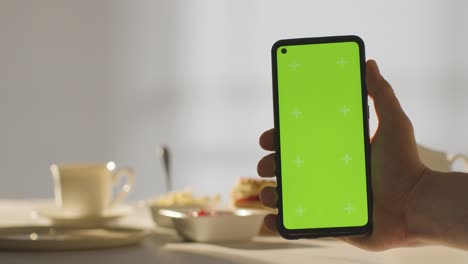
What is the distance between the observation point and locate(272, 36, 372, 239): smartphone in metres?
0.88

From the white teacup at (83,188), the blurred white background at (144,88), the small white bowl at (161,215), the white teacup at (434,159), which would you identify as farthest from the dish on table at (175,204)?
the blurred white background at (144,88)

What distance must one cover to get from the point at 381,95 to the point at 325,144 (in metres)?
0.10

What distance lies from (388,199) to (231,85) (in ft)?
13.8

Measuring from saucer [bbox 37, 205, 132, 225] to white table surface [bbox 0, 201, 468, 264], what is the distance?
0.21m

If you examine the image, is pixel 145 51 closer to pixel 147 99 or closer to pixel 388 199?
pixel 147 99

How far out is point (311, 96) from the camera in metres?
0.88

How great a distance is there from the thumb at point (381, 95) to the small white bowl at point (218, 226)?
30cm

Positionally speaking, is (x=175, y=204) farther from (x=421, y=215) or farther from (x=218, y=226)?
(x=421, y=215)

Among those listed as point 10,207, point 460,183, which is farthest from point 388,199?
point 10,207

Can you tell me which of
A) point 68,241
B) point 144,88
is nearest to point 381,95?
point 68,241

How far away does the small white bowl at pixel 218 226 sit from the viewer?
115cm

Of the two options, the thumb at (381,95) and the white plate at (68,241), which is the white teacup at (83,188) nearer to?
the white plate at (68,241)

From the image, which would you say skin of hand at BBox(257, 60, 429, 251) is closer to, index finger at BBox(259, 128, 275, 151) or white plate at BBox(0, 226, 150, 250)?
index finger at BBox(259, 128, 275, 151)

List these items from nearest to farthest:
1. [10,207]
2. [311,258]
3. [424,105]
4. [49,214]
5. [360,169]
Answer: [360,169] < [311,258] < [49,214] < [10,207] < [424,105]
